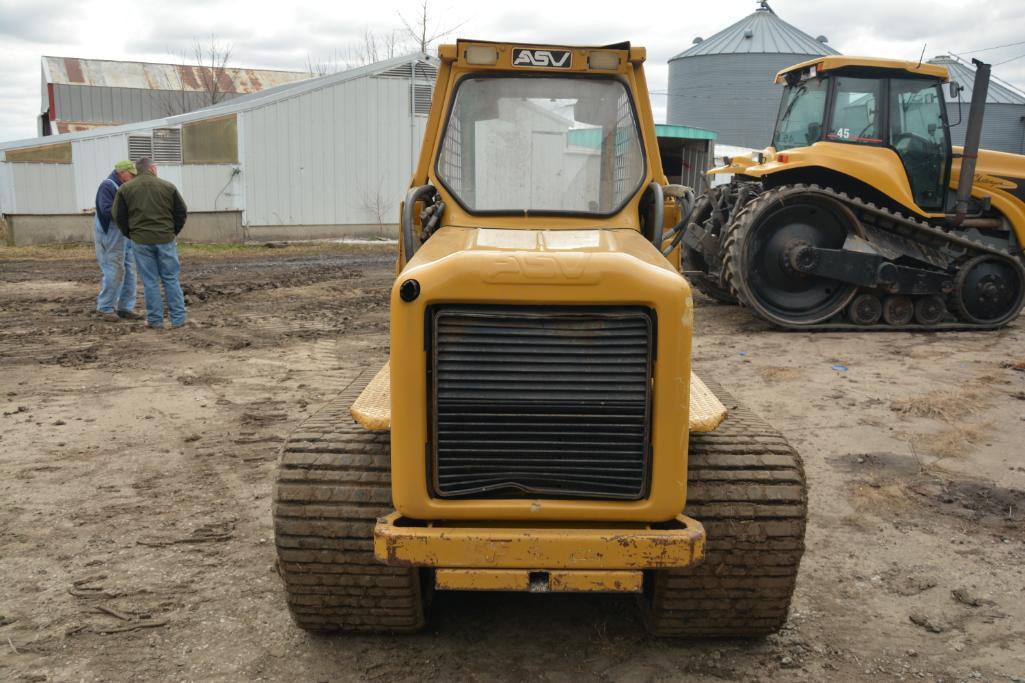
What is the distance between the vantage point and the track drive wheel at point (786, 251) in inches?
397

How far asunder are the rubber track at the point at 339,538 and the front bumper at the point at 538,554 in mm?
285

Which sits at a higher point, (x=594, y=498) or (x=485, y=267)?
(x=485, y=267)

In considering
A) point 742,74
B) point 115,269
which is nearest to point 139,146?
point 115,269

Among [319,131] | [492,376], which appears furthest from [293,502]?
[319,131]

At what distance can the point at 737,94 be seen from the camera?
3303 centimetres

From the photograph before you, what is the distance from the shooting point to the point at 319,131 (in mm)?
20828

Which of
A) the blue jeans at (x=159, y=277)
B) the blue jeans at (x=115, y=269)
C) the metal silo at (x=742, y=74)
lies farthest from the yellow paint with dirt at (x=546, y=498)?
the metal silo at (x=742, y=74)

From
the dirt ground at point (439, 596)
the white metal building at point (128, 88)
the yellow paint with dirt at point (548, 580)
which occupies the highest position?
the white metal building at point (128, 88)

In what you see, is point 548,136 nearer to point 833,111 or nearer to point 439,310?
Answer: point 439,310

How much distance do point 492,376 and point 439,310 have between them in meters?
0.28

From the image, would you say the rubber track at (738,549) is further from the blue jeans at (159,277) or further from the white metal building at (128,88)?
the white metal building at (128,88)

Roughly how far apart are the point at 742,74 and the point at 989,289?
2431cm

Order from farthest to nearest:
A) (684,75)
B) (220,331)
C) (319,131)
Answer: (684,75) → (319,131) → (220,331)

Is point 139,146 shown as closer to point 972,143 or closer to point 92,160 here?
point 92,160
